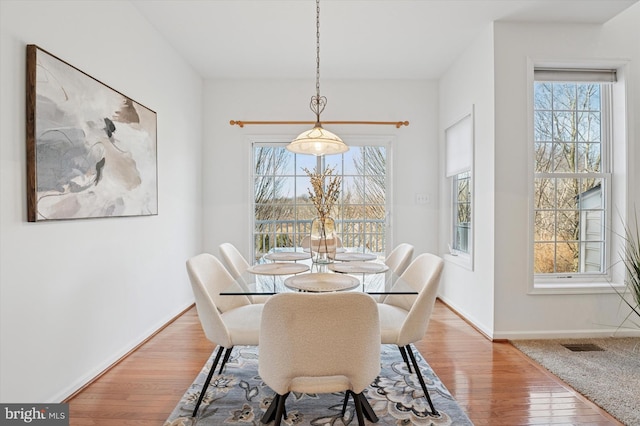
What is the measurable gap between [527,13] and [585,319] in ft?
8.78

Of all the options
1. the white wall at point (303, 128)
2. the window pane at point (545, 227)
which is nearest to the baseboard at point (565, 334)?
the window pane at point (545, 227)

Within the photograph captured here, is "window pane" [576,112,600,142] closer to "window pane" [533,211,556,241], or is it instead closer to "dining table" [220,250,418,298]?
"window pane" [533,211,556,241]

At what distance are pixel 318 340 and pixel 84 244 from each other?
1741 mm

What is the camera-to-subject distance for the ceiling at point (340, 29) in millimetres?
2742

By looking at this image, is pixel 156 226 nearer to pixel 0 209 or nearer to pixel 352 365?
pixel 0 209

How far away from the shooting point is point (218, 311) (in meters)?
2.01

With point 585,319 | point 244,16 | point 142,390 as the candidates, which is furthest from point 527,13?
point 142,390

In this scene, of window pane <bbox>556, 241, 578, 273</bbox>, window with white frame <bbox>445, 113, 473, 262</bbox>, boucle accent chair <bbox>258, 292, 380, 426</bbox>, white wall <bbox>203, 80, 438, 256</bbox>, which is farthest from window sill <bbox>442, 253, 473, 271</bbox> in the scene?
boucle accent chair <bbox>258, 292, 380, 426</bbox>

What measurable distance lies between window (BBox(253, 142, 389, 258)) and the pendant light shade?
1.70m

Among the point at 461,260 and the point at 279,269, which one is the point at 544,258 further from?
the point at 279,269

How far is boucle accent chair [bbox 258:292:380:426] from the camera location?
51.4 inches

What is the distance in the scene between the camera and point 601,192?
10.2 feet

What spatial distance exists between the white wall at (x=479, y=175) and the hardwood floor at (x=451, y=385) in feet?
1.33

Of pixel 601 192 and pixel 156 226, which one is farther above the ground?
pixel 601 192
